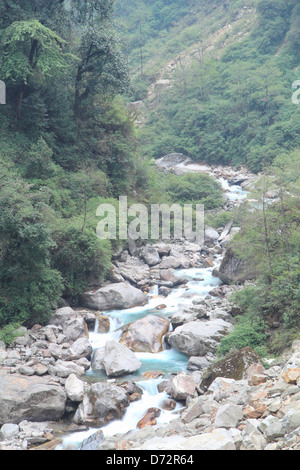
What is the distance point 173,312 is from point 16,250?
20.4 ft

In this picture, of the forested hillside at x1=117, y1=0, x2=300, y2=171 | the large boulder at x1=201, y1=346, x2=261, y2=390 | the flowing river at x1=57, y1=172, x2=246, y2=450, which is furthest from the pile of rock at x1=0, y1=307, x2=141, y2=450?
the forested hillside at x1=117, y1=0, x2=300, y2=171

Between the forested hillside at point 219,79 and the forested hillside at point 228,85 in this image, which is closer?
the forested hillside at point 219,79

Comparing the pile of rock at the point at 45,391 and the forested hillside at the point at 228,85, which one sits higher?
the forested hillside at the point at 228,85

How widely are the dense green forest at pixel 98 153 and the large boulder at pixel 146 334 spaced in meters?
2.61

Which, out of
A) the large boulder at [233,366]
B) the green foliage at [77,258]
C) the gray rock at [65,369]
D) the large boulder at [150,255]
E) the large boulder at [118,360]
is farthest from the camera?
the large boulder at [150,255]

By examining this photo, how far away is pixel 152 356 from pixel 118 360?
5.07 ft

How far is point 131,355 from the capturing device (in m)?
12.4

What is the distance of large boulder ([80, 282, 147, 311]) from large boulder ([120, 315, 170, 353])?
2.03 meters

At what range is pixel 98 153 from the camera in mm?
23969

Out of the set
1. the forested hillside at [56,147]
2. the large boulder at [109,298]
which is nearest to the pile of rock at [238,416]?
the large boulder at [109,298]

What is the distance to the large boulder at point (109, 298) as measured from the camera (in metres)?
16.3

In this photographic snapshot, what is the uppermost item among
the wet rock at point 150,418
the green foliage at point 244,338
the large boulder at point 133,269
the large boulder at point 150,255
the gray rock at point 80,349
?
the large boulder at point 150,255

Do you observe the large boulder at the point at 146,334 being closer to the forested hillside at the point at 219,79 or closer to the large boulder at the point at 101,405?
the large boulder at the point at 101,405

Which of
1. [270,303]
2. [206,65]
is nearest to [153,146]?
[206,65]
